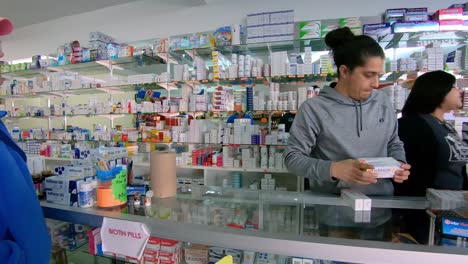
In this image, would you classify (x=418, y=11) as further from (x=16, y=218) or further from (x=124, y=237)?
(x=16, y=218)

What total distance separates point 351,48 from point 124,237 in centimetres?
125

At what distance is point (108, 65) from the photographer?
409 centimetres

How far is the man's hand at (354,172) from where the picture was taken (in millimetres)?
887

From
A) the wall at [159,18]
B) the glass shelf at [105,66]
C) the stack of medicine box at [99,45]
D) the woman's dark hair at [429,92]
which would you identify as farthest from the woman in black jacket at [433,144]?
the stack of medicine box at [99,45]

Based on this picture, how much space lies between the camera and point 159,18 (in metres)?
4.01

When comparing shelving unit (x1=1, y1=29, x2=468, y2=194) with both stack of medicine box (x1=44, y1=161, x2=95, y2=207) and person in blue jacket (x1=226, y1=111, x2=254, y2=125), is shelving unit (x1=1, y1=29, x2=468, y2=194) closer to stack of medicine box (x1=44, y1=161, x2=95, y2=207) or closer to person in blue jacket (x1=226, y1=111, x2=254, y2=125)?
person in blue jacket (x1=226, y1=111, x2=254, y2=125)

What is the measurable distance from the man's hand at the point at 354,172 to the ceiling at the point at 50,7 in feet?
11.7

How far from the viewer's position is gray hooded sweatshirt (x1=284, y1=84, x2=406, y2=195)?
3.77 feet

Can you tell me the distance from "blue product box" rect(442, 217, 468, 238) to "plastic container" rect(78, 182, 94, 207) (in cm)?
129

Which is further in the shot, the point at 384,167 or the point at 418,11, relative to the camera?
the point at 418,11

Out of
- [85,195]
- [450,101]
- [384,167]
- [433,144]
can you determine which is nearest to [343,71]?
[384,167]

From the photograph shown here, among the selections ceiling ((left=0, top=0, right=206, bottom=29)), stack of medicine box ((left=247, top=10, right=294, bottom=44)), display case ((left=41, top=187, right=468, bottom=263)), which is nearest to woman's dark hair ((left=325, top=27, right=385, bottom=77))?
display case ((left=41, top=187, right=468, bottom=263))

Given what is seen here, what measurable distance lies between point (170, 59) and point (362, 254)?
140 inches

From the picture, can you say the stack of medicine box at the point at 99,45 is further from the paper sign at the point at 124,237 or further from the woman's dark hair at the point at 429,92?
the woman's dark hair at the point at 429,92
